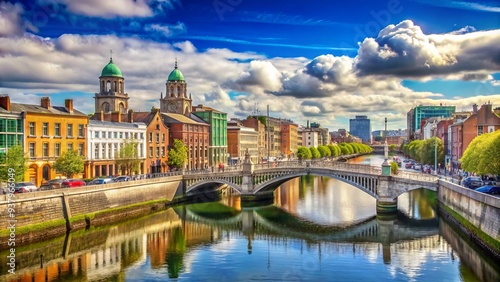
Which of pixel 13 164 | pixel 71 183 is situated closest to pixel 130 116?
pixel 71 183

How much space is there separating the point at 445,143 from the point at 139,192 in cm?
7305

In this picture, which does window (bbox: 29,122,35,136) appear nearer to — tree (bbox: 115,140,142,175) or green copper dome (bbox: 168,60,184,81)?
tree (bbox: 115,140,142,175)

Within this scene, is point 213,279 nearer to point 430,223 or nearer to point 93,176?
point 430,223

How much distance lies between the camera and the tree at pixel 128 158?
6825cm

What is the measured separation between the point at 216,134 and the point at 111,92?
2142 cm

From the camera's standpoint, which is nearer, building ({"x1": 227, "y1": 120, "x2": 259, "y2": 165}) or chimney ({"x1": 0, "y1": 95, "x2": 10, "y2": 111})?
chimney ({"x1": 0, "y1": 95, "x2": 10, "y2": 111})

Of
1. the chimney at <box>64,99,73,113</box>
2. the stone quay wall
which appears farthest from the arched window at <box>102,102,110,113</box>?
the stone quay wall

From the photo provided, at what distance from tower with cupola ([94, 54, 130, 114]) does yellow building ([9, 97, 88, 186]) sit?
28.9m

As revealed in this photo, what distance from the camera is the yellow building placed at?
55.9 metres

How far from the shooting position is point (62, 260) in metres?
35.8

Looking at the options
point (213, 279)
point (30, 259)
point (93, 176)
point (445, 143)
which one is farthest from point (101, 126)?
point (445, 143)

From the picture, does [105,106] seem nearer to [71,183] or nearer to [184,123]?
[184,123]

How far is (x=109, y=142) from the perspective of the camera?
6944cm

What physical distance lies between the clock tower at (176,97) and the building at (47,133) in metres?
38.3
